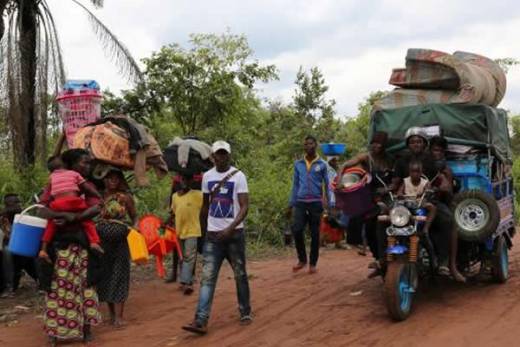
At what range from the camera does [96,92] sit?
7.32 metres

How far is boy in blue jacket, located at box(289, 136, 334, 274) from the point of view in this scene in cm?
880

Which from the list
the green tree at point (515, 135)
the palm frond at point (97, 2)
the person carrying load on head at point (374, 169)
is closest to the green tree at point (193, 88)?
the palm frond at point (97, 2)

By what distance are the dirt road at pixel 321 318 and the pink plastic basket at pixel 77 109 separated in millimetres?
2137

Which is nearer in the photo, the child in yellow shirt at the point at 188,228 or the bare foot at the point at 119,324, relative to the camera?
the bare foot at the point at 119,324

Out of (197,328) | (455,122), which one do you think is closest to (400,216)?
(455,122)

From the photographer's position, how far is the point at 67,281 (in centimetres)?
596

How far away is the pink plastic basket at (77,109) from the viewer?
23.7ft

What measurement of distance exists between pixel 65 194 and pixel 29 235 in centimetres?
53

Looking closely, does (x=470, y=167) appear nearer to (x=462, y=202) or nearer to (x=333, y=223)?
(x=462, y=202)

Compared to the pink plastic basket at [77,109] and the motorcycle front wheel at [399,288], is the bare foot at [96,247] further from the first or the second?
the motorcycle front wheel at [399,288]

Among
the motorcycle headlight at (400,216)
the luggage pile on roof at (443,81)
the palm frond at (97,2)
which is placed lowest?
the motorcycle headlight at (400,216)

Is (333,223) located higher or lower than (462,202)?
lower

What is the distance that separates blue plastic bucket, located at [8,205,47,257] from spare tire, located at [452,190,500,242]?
407 centimetres

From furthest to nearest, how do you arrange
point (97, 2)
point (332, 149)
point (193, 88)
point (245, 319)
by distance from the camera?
point (193, 88) → point (97, 2) → point (332, 149) → point (245, 319)
